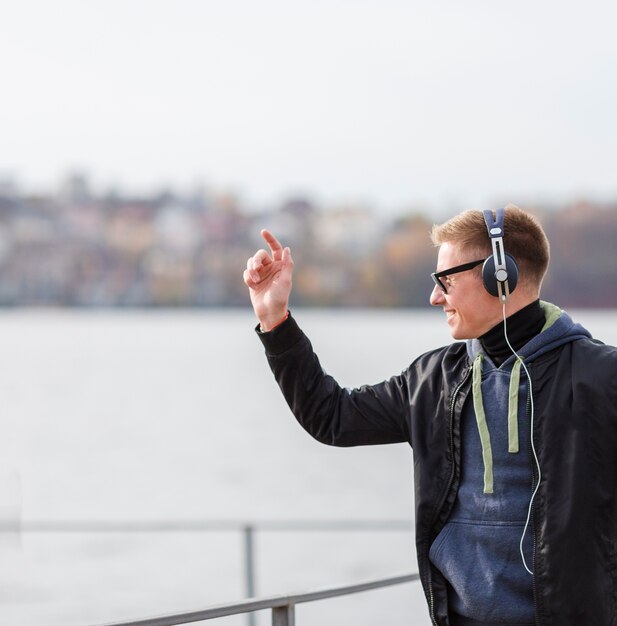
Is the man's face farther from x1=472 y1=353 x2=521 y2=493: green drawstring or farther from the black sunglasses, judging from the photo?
x1=472 y1=353 x2=521 y2=493: green drawstring

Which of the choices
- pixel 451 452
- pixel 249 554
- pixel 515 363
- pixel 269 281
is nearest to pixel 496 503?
pixel 451 452

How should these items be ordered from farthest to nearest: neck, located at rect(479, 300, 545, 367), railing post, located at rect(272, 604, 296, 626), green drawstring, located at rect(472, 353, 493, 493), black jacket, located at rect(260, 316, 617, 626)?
railing post, located at rect(272, 604, 296, 626), neck, located at rect(479, 300, 545, 367), green drawstring, located at rect(472, 353, 493, 493), black jacket, located at rect(260, 316, 617, 626)

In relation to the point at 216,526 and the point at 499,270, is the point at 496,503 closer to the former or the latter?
the point at 499,270

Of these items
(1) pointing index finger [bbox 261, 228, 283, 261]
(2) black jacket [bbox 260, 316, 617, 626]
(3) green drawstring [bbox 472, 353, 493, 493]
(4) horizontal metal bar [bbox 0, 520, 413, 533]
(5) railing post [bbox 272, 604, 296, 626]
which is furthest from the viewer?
(4) horizontal metal bar [bbox 0, 520, 413, 533]

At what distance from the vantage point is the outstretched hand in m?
2.58

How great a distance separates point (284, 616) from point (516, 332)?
77 cm

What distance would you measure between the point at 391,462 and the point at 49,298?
48.0 metres

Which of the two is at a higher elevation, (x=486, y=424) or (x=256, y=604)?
(x=486, y=424)

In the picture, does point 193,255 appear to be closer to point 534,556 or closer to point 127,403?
point 127,403

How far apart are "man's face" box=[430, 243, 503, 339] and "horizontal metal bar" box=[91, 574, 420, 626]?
639 mm

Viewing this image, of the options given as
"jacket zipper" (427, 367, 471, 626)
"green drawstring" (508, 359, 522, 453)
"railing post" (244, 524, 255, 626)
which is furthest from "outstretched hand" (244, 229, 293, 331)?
"railing post" (244, 524, 255, 626)

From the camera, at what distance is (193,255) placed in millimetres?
73125

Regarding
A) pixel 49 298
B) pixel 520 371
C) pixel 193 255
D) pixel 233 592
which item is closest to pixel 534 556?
pixel 520 371

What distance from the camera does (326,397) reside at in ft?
8.46
